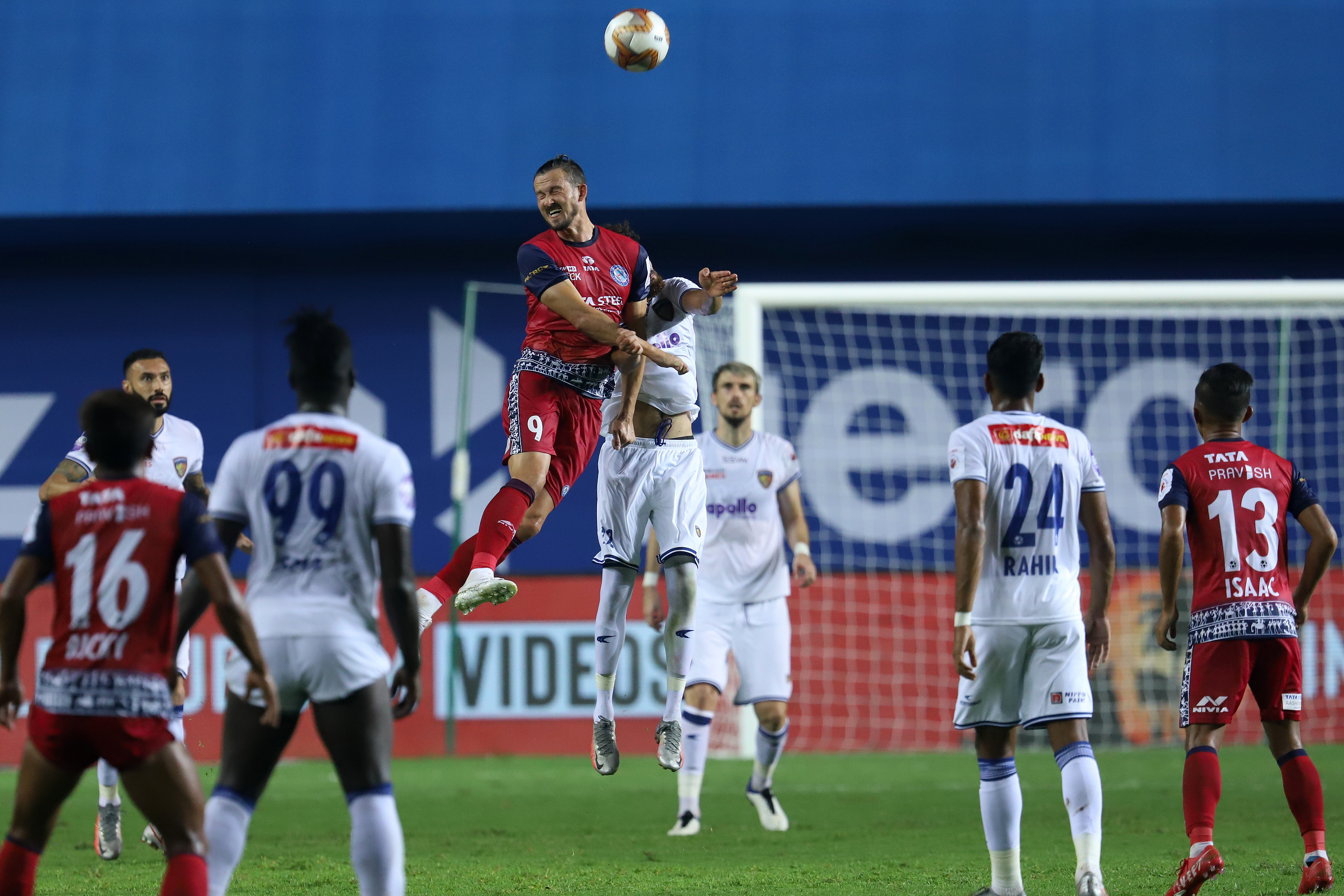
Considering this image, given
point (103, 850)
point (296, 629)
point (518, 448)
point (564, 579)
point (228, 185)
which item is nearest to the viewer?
point (296, 629)

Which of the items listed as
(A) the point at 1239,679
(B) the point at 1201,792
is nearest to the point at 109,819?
(B) the point at 1201,792

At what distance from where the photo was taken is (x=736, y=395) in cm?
940

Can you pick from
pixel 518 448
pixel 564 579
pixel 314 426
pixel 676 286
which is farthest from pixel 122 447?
pixel 564 579

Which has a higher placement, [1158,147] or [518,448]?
[1158,147]

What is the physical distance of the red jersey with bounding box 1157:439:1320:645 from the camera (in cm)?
→ 607

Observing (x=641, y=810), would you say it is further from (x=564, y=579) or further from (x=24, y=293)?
(x=24, y=293)

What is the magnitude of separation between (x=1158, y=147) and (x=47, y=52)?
11692 mm

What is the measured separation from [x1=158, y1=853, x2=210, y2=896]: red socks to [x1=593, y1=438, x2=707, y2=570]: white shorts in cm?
308

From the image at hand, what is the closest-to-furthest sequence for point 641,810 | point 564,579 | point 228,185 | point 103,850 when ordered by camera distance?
point 103,850 < point 641,810 < point 564,579 < point 228,185

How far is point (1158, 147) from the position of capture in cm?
1474

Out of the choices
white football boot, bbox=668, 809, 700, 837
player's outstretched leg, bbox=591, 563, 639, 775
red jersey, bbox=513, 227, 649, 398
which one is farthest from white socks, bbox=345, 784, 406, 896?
white football boot, bbox=668, 809, 700, 837

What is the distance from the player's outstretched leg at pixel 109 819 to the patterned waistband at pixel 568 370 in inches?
129

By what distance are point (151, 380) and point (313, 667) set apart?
155 inches

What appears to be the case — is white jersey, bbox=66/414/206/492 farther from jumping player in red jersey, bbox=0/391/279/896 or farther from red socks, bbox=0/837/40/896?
red socks, bbox=0/837/40/896
